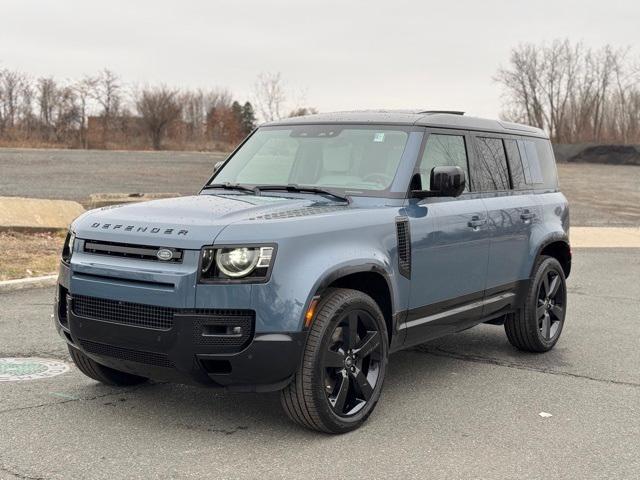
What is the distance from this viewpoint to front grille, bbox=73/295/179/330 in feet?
13.7

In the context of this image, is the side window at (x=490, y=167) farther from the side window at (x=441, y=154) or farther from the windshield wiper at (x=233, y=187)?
the windshield wiper at (x=233, y=187)

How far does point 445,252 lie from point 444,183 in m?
0.54

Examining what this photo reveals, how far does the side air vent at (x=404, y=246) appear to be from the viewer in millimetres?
5031

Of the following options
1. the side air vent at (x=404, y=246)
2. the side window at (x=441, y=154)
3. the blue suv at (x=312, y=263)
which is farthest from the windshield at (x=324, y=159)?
the side air vent at (x=404, y=246)

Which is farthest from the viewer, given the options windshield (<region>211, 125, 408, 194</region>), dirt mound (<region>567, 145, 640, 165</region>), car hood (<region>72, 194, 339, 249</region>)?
Result: dirt mound (<region>567, 145, 640, 165</region>)

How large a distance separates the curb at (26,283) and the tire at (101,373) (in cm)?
423

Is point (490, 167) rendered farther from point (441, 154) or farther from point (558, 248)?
point (558, 248)

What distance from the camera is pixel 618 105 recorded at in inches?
2911

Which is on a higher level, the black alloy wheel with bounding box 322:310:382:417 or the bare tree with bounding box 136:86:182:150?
the bare tree with bounding box 136:86:182:150

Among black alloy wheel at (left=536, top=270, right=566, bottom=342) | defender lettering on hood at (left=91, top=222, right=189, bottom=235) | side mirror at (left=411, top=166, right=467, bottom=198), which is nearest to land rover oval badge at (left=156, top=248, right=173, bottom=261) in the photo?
defender lettering on hood at (left=91, top=222, right=189, bottom=235)

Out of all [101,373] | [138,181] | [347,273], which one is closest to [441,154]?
[347,273]

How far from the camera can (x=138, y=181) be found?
2461 centimetres

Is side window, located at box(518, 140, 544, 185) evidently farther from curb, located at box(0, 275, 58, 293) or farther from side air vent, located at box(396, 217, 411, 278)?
curb, located at box(0, 275, 58, 293)

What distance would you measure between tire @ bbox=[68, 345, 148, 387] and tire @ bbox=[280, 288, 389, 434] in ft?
4.78
